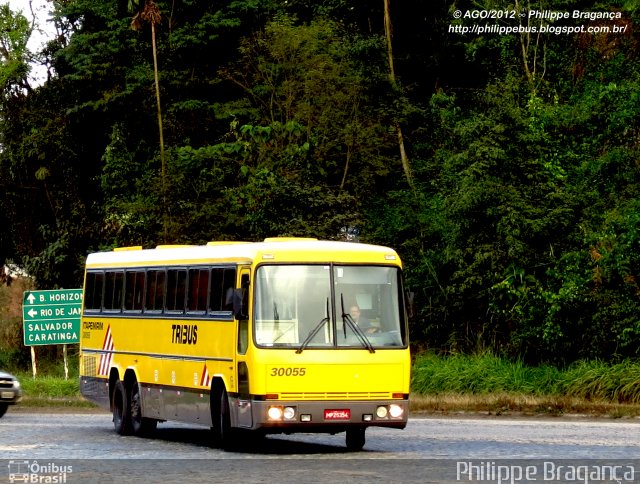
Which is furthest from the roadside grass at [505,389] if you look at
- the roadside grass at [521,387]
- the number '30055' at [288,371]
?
the number '30055' at [288,371]

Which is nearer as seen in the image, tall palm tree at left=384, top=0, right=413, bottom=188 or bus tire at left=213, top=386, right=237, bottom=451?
bus tire at left=213, top=386, right=237, bottom=451

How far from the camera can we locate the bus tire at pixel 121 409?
25438 millimetres

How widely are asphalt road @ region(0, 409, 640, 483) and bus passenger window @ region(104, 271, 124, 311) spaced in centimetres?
208

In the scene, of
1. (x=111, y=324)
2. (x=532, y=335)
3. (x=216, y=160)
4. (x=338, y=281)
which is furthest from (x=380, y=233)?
(x=338, y=281)

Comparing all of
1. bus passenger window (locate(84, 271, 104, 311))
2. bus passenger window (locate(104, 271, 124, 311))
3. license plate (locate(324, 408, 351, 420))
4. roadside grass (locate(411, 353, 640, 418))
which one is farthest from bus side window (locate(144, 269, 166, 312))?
roadside grass (locate(411, 353, 640, 418))

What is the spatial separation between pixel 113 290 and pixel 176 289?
3473 millimetres

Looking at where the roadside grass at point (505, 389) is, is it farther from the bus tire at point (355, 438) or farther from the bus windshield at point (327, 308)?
the bus windshield at point (327, 308)

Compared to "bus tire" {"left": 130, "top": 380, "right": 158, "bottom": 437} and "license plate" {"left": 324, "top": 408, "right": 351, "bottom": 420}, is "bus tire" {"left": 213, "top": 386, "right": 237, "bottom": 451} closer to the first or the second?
"license plate" {"left": 324, "top": 408, "right": 351, "bottom": 420}

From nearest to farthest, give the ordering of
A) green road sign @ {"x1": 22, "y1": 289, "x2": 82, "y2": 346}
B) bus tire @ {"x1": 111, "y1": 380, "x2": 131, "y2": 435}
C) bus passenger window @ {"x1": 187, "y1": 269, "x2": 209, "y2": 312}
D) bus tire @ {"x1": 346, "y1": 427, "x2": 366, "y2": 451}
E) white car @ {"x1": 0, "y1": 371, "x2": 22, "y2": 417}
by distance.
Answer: bus tire @ {"x1": 346, "y1": 427, "x2": 366, "y2": 451}
bus passenger window @ {"x1": 187, "y1": 269, "x2": 209, "y2": 312}
bus tire @ {"x1": 111, "y1": 380, "x2": 131, "y2": 435}
white car @ {"x1": 0, "y1": 371, "x2": 22, "y2": 417}
green road sign @ {"x1": 22, "y1": 289, "x2": 82, "y2": 346}

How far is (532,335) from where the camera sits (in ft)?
122

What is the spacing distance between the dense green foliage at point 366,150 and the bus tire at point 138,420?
42.7ft

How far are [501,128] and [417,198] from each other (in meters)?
10.3

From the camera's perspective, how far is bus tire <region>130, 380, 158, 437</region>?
2505 centimetres

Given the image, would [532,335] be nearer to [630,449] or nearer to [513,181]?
[513,181]
